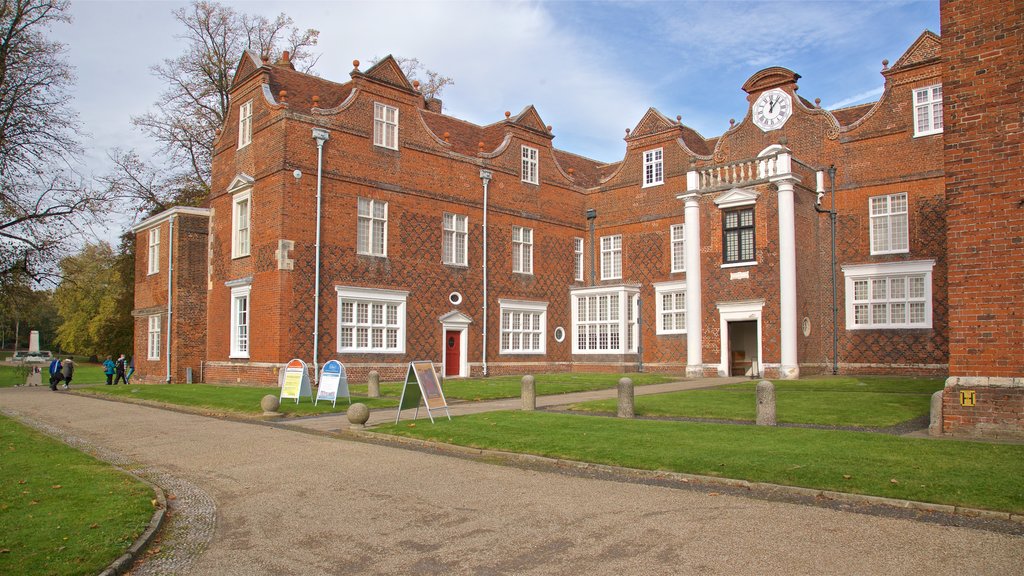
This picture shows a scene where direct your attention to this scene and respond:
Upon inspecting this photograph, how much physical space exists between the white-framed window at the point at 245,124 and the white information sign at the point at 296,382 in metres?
11.6

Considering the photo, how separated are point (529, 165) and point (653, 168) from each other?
18.4ft

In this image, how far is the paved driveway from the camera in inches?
243

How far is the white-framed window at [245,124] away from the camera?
27.4 metres

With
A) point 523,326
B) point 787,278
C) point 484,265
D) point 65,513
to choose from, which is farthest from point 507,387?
point 65,513

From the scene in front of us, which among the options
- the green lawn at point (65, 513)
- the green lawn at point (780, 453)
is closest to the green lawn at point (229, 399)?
the green lawn at point (780, 453)

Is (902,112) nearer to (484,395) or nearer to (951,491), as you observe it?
(484,395)

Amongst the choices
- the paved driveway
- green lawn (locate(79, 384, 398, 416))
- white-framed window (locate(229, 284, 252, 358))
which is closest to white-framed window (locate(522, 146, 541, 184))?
white-framed window (locate(229, 284, 252, 358))

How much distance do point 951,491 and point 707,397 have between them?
10.8m

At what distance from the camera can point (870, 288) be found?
26.8 meters

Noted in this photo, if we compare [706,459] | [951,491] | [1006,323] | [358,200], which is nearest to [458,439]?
[706,459]

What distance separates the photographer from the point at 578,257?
35406mm

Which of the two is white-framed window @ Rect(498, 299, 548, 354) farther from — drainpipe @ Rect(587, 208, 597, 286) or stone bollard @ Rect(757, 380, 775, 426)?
stone bollard @ Rect(757, 380, 775, 426)

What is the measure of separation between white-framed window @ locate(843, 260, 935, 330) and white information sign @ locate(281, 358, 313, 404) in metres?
19.5

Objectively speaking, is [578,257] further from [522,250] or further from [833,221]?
[833,221]
